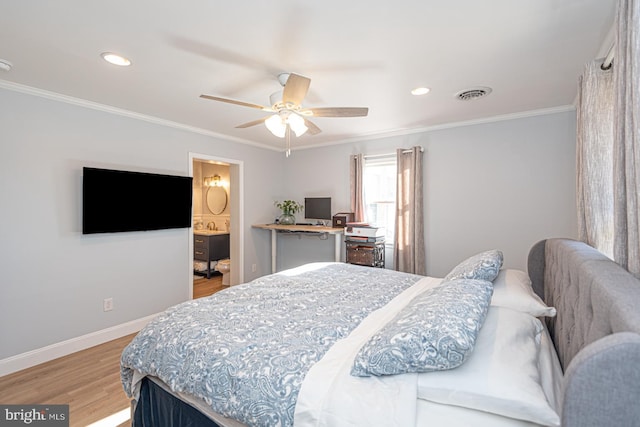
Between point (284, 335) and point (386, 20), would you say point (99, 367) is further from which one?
point (386, 20)

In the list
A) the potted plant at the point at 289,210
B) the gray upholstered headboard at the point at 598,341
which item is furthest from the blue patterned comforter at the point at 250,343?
the potted plant at the point at 289,210

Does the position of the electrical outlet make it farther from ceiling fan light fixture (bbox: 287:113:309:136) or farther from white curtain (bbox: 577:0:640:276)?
white curtain (bbox: 577:0:640:276)

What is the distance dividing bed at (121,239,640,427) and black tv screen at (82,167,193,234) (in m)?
1.97

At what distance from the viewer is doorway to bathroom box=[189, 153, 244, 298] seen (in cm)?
467

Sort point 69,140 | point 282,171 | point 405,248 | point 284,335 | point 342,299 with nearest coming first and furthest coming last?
point 284,335, point 342,299, point 69,140, point 405,248, point 282,171

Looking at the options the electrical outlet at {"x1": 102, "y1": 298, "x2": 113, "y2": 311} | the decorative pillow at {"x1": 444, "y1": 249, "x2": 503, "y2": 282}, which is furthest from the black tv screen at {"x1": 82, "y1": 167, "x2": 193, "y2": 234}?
the decorative pillow at {"x1": 444, "y1": 249, "x2": 503, "y2": 282}

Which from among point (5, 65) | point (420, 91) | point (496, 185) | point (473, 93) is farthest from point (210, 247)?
point (473, 93)

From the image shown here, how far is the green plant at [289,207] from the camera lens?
16.5ft

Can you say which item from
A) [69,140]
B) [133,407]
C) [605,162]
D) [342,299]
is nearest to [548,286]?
[605,162]

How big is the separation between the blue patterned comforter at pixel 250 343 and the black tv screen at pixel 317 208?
2.54 meters

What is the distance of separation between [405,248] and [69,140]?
393 centimetres

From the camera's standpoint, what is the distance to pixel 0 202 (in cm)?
253

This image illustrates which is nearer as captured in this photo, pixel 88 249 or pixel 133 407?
pixel 133 407

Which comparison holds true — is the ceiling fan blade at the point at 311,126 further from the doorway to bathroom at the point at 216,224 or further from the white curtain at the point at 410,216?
the doorway to bathroom at the point at 216,224
